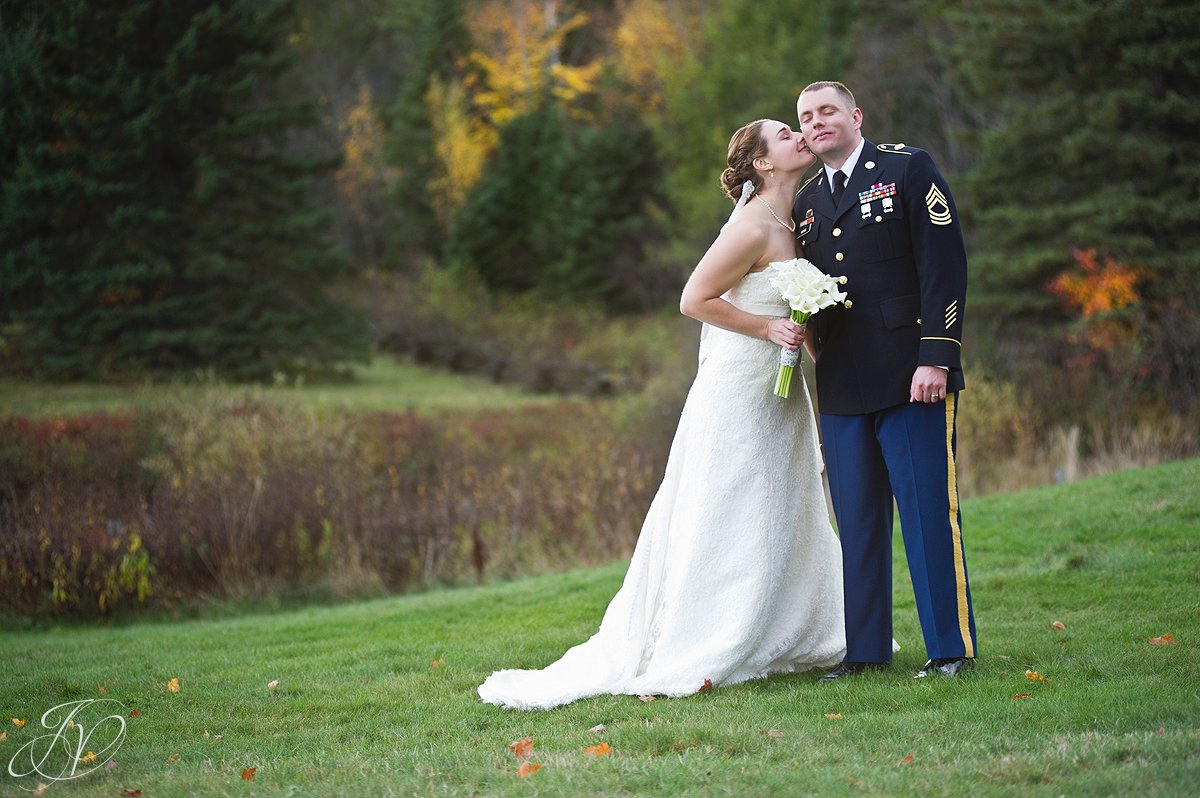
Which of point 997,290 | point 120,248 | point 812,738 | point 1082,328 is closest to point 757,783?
point 812,738

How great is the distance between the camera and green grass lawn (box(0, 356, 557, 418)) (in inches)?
693

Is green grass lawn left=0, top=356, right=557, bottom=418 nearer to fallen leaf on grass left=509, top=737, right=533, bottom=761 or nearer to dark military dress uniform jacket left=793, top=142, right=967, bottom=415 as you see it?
dark military dress uniform jacket left=793, top=142, right=967, bottom=415

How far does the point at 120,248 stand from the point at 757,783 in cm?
2234

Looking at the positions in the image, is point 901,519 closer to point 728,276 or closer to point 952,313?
point 952,313

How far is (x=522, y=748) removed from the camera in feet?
13.0

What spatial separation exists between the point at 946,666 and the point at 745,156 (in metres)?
2.22

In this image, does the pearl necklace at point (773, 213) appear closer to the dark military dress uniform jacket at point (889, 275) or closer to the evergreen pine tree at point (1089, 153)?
the dark military dress uniform jacket at point (889, 275)

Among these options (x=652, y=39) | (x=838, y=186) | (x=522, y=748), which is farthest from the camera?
(x=652, y=39)

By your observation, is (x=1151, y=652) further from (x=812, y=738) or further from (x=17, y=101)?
(x=17, y=101)

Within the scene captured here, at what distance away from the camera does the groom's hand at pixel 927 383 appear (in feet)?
14.6

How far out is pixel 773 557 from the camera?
474cm

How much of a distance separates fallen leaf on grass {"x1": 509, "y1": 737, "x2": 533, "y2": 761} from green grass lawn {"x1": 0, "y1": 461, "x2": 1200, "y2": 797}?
2.1 inches

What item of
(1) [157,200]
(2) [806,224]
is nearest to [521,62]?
(1) [157,200]

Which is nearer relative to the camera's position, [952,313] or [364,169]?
[952,313]
